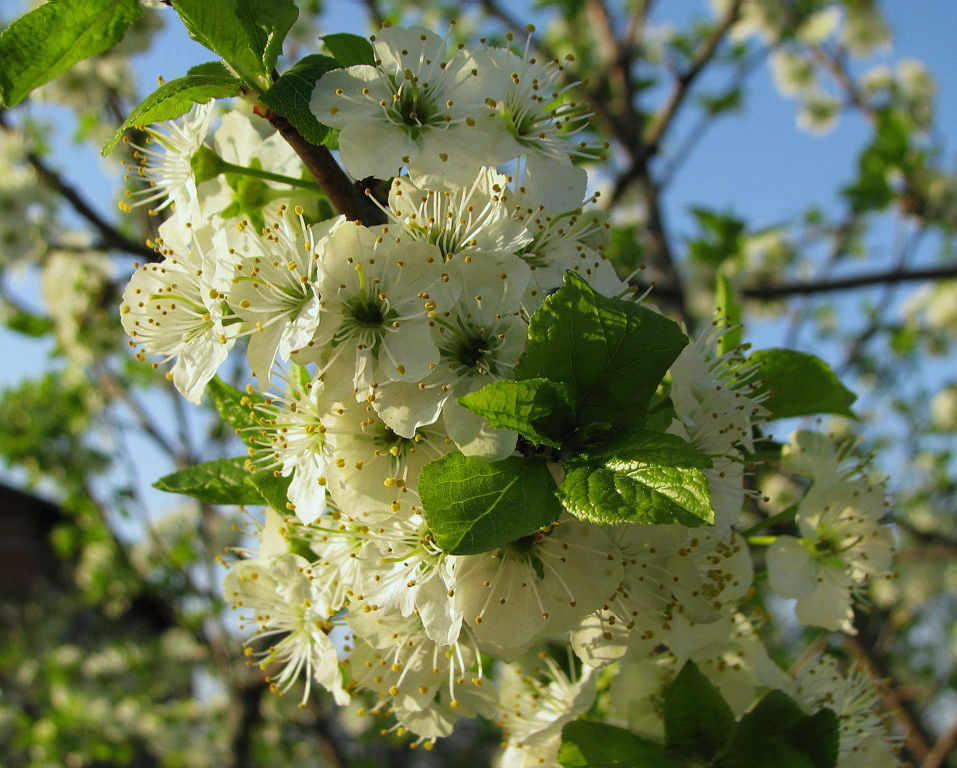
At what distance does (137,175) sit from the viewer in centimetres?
160

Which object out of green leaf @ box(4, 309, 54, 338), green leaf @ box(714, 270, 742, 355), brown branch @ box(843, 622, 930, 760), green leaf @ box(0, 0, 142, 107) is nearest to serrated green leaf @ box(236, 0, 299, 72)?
green leaf @ box(0, 0, 142, 107)

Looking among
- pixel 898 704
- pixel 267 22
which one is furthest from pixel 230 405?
pixel 898 704

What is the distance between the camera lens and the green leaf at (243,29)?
1166mm

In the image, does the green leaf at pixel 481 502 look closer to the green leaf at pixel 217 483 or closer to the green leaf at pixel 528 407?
the green leaf at pixel 528 407

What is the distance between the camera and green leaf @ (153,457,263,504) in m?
1.41

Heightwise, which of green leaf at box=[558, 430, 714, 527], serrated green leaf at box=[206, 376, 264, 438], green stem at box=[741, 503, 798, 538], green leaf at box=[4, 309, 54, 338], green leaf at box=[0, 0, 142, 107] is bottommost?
green stem at box=[741, 503, 798, 538]

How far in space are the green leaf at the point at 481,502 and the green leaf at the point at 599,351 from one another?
0.43ft

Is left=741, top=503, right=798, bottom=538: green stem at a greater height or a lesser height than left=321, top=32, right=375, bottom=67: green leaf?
lesser

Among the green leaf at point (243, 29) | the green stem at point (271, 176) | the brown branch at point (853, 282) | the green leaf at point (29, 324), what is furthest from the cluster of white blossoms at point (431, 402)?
the green leaf at point (29, 324)

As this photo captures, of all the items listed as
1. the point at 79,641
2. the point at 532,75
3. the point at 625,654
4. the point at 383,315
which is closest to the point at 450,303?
the point at 383,315

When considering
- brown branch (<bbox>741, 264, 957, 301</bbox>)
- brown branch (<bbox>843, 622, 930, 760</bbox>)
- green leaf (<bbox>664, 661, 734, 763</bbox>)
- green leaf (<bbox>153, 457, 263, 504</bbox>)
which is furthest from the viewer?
brown branch (<bbox>741, 264, 957, 301</bbox>)

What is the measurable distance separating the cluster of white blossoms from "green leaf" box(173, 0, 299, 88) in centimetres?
11

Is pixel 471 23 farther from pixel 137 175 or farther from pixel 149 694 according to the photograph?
pixel 149 694

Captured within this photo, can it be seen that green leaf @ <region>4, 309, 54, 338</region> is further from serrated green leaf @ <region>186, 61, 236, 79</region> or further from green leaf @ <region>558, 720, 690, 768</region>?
green leaf @ <region>558, 720, 690, 768</region>
